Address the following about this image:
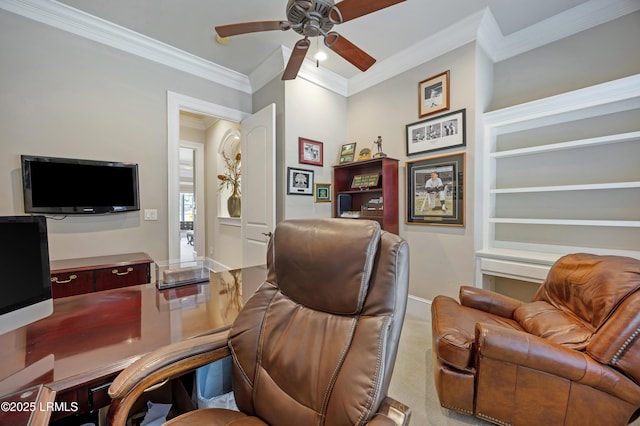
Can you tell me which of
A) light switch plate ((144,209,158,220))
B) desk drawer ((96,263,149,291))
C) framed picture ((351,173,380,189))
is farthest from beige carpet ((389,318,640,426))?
light switch plate ((144,209,158,220))

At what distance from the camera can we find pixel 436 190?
108 inches

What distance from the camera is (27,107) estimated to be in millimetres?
2207

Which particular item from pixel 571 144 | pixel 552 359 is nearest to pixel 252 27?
pixel 552 359

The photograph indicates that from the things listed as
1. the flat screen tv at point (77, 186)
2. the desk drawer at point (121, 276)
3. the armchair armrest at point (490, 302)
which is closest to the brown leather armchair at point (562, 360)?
the armchair armrest at point (490, 302)

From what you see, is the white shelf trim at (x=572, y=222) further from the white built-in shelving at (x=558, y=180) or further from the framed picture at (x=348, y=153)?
the framed picture at (x=348, y=153)

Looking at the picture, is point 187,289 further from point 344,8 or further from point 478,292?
point 478,292

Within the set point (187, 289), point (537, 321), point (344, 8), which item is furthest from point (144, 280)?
point (537, 321)

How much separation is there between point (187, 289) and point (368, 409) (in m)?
1.21

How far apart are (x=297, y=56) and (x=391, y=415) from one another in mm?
2182

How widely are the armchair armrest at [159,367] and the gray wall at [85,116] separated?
7.48 feet

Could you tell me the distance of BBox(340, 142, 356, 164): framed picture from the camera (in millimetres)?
3422

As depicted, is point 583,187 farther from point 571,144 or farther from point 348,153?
point 348,153

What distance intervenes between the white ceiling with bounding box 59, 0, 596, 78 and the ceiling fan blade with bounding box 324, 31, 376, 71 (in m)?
0.68

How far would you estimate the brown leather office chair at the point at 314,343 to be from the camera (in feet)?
2.57
